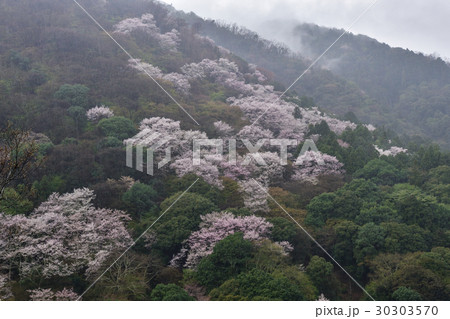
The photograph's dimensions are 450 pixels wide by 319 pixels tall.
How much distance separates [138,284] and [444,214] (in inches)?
636

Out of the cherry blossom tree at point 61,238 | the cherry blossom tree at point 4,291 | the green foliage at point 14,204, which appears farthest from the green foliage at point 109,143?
the cherry blossom tree at point 4,291

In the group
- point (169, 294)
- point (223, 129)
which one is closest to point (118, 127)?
point (223, 129)

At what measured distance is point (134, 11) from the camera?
58.8 m

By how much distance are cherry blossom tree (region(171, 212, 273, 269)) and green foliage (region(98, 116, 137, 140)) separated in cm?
1089

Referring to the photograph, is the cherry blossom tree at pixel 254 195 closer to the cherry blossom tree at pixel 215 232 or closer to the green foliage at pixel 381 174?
the cherry blossom tree at pixel 215 232

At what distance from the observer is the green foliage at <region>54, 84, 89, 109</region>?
3359 centimetres

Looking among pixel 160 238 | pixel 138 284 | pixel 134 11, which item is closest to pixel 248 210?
pixel 160 238

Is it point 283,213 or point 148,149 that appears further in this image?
point 148,149

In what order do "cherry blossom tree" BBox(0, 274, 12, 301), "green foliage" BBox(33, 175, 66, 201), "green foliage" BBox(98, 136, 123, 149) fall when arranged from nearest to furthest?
"cherry blossom tree" BBox(0, 274, 12, 301) < "green foliage" BBox(33, 175, 66, 201) < "green foliage" BBox(98, 136, 123, 149)

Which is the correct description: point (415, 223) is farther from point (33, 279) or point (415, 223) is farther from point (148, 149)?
point (33, 279)

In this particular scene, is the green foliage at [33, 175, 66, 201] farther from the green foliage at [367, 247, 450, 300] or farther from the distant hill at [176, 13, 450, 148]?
the distant hill at [176, 13, 450, 148]

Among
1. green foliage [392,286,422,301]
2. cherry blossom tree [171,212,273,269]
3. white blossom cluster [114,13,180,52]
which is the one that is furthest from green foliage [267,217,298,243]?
white blossom cluster [114,13,180,52]

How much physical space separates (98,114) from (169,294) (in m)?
19.6

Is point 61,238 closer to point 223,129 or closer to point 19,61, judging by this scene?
point 223,129
